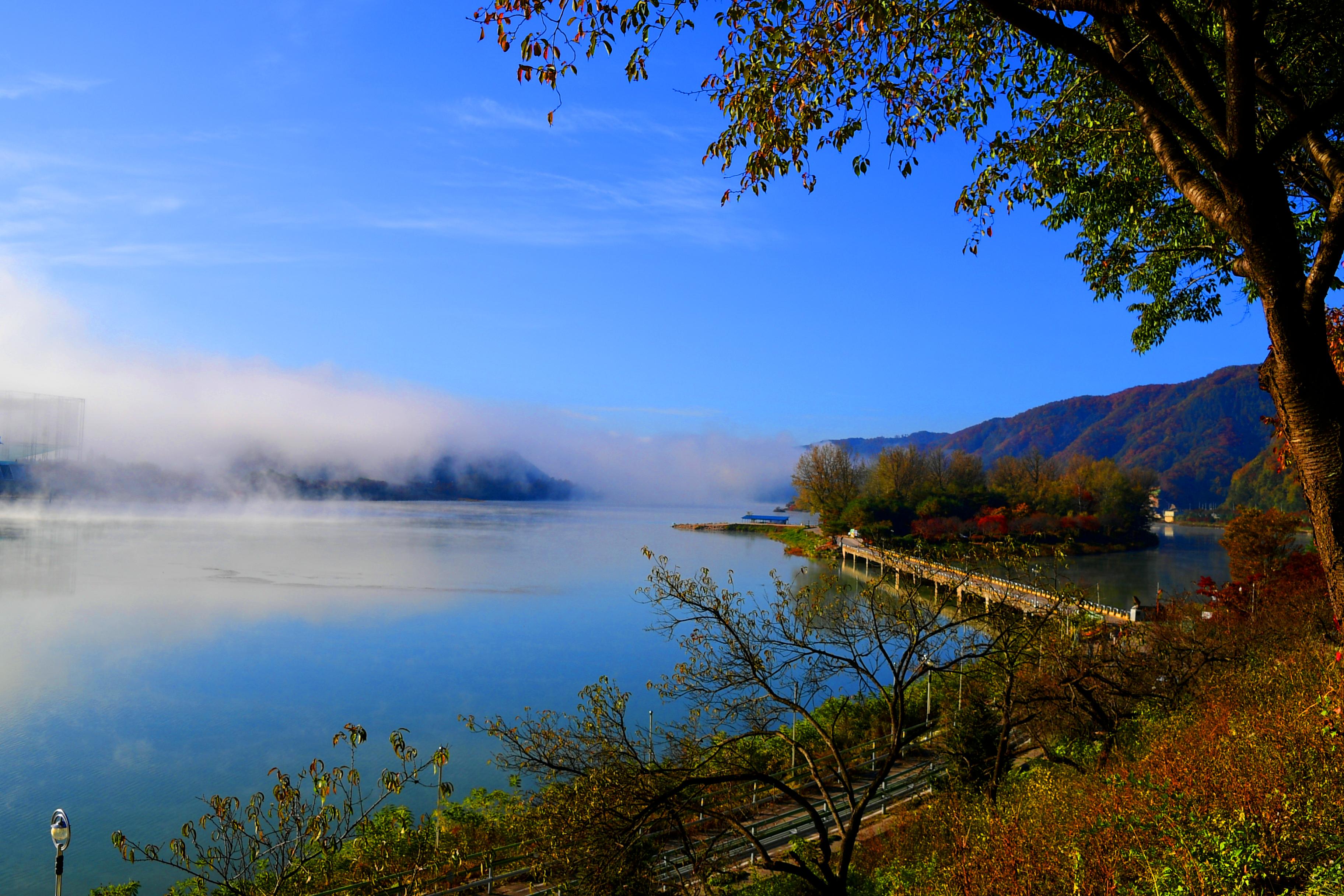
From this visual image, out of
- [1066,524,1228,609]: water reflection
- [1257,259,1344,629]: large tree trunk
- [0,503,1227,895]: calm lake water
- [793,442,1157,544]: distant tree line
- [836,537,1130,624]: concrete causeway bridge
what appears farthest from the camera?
[793,442,1157,544]: distant tree line

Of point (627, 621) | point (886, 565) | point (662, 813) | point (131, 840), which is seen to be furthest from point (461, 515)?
point (662, 813)

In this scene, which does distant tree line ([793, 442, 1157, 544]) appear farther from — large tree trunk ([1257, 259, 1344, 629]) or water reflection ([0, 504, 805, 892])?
large tree trunk ([1257, 259, 1344, 629])

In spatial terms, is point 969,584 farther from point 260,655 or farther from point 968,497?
point 968,497

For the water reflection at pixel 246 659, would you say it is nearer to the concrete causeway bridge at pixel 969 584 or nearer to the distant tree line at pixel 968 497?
the concrete causeway bridge at pixel 969 584

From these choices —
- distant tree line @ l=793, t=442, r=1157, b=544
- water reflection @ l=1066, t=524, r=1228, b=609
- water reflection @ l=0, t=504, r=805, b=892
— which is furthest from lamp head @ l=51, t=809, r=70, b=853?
distant tree line @ l=793, t=442, r=1157, b=544

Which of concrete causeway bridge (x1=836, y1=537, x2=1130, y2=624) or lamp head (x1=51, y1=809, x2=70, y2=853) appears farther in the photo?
concrete causeway bridge (x1=836, y1=537, x2=1130, y2=624)

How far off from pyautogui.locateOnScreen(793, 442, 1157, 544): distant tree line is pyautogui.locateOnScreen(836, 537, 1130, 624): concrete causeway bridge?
2.32 metres

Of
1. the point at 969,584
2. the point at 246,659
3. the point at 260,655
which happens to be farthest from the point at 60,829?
the point at 969,584

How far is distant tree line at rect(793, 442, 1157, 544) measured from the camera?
216 ft

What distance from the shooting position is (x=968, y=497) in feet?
238

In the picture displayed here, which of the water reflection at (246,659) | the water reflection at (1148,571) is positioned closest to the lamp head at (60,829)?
the water reflection at (246,659)

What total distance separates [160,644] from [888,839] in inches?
1094

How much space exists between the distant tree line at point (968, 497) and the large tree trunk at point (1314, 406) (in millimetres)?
54264

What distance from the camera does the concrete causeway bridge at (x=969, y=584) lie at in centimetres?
1223
